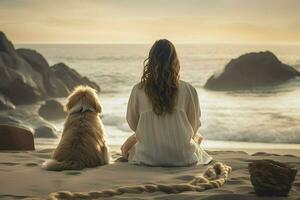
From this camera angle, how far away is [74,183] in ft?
11.2

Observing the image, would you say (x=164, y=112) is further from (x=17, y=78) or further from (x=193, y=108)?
(x=17, y=78)

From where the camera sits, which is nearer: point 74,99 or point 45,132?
point 74,99

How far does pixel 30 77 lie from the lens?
887cm

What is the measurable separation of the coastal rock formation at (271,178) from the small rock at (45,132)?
206 inches

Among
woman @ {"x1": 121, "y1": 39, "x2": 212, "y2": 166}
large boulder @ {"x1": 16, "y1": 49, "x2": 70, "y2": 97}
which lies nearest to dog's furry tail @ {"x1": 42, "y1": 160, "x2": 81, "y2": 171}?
woman @ {"x1": 121, "y1": 39, "x2": 212, "y2": 166}

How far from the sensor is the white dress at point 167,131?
162 inches

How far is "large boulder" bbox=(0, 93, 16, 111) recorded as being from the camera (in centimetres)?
845

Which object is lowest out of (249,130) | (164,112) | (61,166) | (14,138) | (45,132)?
(45,132)

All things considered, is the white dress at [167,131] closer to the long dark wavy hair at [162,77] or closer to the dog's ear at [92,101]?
the long dark wavy hair at [162,77]

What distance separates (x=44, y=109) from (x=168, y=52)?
16.0 ft

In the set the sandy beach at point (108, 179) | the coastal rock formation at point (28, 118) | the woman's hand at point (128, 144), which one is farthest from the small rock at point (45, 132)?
the woman's hand at point (128, 144)

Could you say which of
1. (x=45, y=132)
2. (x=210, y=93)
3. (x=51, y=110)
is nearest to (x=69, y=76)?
(x=51, y=110)

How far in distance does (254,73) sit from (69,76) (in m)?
2.95

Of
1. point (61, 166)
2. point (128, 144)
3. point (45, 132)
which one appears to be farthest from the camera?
point (45, 132)
